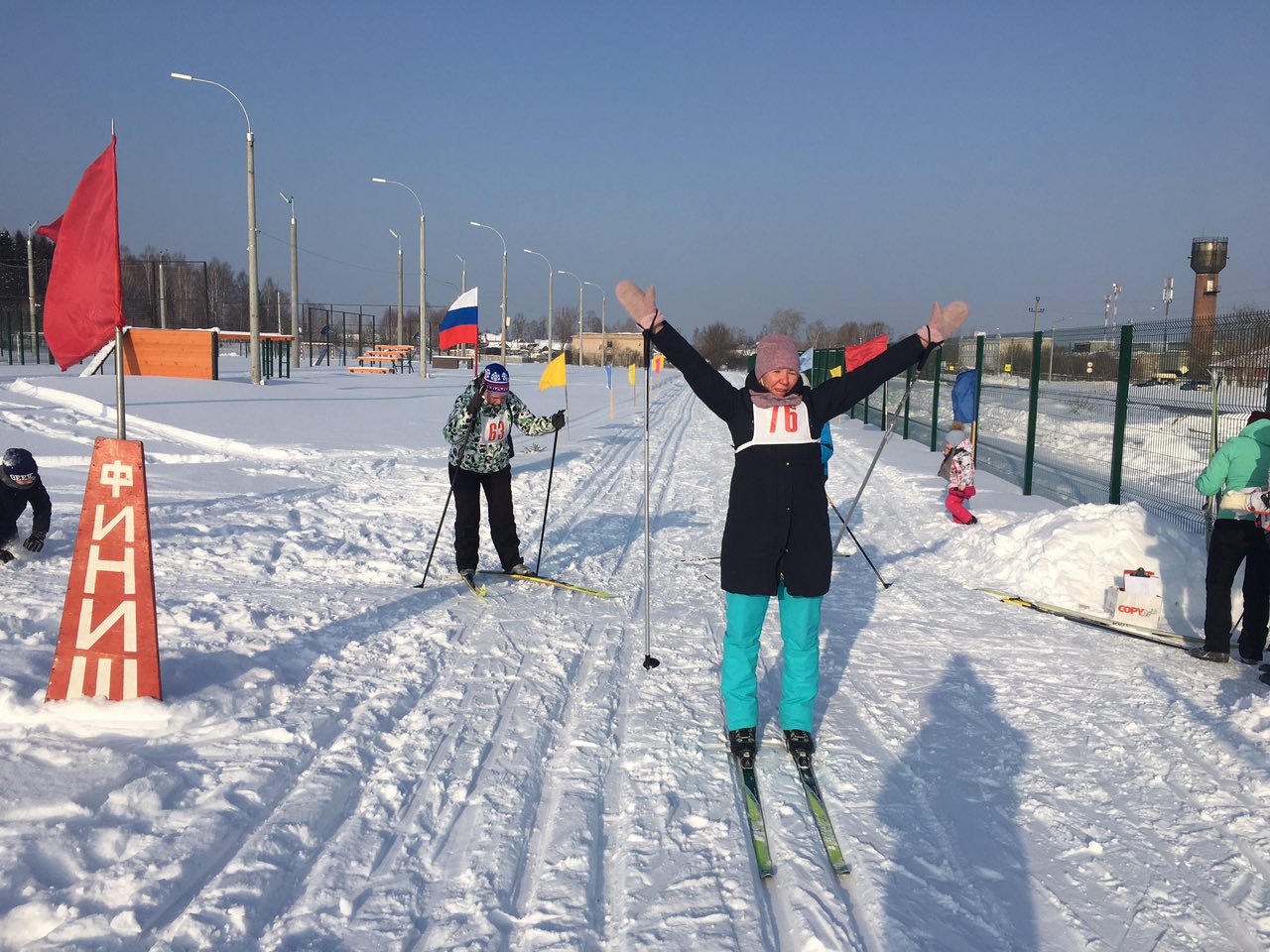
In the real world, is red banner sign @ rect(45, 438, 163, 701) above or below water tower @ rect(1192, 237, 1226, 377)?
below

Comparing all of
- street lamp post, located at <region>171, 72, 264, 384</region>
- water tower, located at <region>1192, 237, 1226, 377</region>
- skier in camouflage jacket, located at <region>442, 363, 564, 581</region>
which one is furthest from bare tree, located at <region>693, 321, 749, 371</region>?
skier in camouflage jacket, located at <region>442, 363, 564, 581</region>

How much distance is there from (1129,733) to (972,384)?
346 inches

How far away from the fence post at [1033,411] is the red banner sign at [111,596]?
1195cm

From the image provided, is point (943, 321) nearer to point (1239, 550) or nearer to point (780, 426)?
point (780, 426)

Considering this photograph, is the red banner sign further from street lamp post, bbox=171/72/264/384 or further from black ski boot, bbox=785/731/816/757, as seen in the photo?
street lamp post, bbox=171/72/264/384

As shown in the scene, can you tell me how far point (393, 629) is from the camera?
6227mm

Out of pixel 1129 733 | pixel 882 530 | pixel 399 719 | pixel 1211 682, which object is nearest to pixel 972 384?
pixel 882 530

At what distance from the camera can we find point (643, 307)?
4535mm

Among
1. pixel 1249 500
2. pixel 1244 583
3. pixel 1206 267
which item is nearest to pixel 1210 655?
pixel 1244 583

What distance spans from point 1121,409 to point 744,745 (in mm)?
8181

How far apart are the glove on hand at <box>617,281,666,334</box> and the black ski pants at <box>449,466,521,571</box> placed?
10.7ft

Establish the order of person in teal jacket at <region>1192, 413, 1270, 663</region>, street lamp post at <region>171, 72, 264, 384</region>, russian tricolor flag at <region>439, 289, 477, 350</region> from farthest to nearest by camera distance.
→ 1. street lamp post at <region>171, 72, 264, 384</region>
2. russian tricolor flag at <region>439, 289, 477, 350</region>
3. person in teal jacket at <region>1192, 413, 1270, 663</region>

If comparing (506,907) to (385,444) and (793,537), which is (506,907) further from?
(385,444)

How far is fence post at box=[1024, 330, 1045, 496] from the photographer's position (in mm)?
13203
